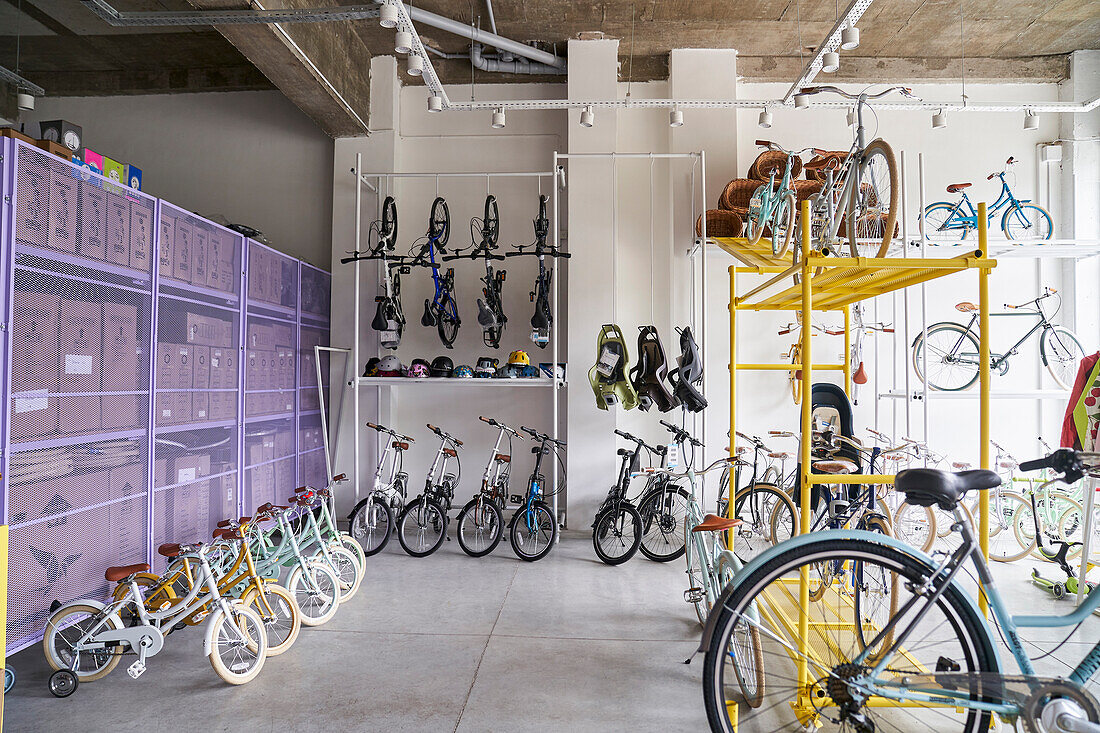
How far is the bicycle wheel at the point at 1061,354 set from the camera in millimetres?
5902

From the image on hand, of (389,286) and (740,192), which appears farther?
(389,286)

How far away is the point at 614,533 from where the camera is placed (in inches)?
196

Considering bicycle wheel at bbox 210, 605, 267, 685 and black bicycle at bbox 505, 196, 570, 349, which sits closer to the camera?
bicycle wheel at bbox 210, 605, 267, 685

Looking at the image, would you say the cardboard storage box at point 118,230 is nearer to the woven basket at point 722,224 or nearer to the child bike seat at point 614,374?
the child bike seat at point 614,374

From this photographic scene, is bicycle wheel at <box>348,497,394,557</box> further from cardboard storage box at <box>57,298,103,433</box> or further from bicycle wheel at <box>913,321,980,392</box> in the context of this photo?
bicycle wheel at <box>913,321,980,392</box>

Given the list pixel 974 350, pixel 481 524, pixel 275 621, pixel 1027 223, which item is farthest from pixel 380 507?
pixel 1027 223

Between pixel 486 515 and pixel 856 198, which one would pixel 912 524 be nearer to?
pixel 856 198

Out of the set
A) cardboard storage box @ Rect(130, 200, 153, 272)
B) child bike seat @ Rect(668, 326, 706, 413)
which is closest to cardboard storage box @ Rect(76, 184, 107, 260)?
cardboard storage box @ Rect(130, 200, 153, 272)

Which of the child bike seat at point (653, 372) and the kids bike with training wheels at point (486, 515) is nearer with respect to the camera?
the child bike seat at point (653, 372)

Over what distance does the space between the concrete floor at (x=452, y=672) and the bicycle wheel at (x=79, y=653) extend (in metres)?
0.08

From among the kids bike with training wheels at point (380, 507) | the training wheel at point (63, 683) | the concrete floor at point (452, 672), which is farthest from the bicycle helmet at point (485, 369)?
the training wheel at point (63, 683)

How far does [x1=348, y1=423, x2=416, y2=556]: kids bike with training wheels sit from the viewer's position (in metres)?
5.15

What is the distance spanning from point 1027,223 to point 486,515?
585cm

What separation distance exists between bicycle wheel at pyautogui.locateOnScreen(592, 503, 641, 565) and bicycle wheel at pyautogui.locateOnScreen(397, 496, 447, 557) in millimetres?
1257
